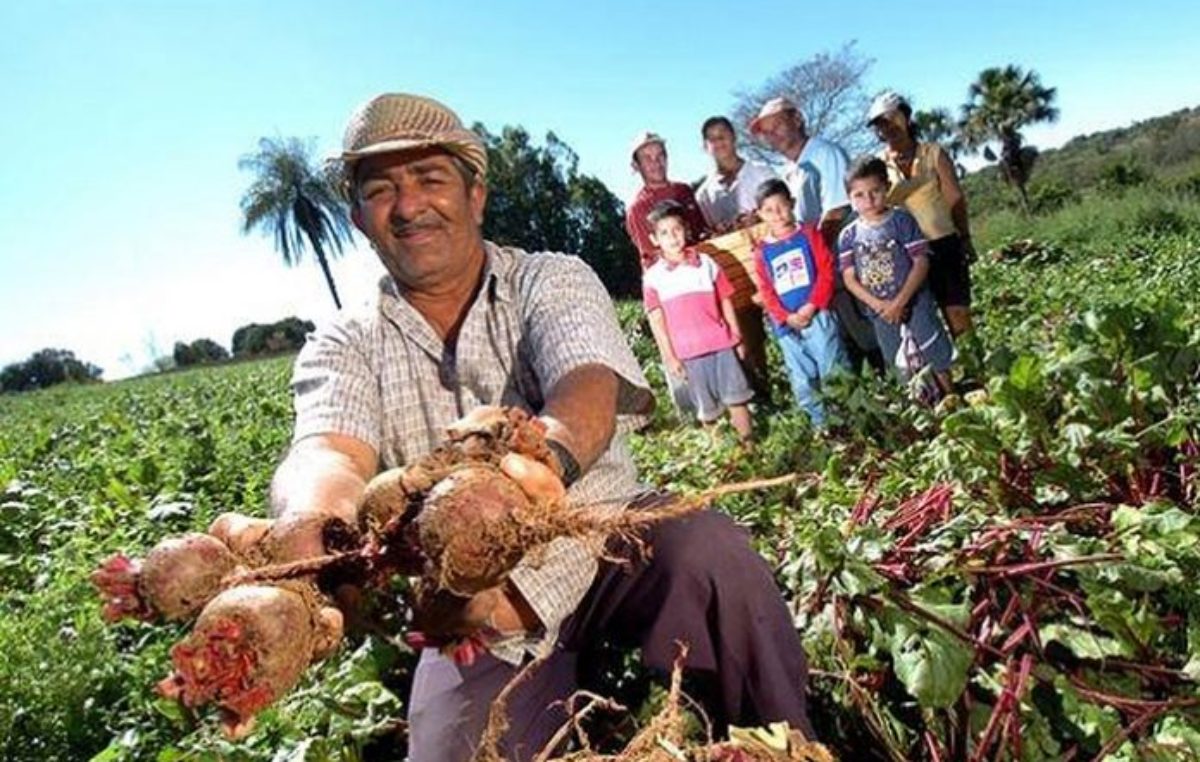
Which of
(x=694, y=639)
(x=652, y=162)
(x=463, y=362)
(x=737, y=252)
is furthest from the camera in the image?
(x=652, y=162)

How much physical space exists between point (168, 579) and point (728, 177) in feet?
15.9

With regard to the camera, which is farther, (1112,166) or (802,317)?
(1112,166)

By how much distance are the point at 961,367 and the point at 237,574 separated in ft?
10.7

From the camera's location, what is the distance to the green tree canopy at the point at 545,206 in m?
43.4

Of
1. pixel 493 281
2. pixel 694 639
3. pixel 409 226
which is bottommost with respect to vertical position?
pixel 694 639

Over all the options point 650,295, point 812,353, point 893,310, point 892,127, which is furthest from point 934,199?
point 650,295

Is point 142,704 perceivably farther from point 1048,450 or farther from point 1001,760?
point 1048,450

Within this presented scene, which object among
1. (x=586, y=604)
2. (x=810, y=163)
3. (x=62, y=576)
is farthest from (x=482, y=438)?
(x=810, y=163)

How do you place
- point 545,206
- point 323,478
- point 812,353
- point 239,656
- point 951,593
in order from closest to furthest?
point 239,656 < point 323,478 < point 951,593 < point 812,353 < point 545,206

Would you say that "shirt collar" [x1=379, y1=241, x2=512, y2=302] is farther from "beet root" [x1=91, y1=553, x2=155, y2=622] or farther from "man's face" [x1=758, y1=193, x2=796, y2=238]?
"man's face" [x1=758, y1=193, x2=796, y2=238]

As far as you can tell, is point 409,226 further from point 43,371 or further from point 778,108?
point 43,371

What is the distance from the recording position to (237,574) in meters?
1.23

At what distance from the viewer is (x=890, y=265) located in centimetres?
457

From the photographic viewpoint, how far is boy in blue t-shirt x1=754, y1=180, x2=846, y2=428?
15.8 feet
